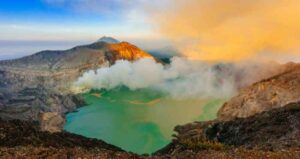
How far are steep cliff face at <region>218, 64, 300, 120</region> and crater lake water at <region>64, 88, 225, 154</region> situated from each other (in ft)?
44.7

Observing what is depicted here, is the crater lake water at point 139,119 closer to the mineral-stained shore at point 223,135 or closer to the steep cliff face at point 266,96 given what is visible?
the mineral-stained shore at point 223,135

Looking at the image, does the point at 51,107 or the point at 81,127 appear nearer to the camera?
the point at 81,127

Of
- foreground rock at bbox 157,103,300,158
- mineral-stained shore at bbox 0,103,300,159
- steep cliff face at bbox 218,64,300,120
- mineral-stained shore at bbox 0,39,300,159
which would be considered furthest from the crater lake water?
mineral-stained shore at bbox 0,103,300,159

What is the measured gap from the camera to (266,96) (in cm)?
12762

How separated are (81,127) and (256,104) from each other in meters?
57.8

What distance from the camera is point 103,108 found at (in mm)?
188000

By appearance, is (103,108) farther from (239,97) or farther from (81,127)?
(239,97)

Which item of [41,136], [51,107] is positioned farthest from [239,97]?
[41,136]

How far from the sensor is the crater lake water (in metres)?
115

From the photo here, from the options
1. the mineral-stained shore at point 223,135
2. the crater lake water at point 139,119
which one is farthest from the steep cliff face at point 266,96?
the crater lake water at point 139,119

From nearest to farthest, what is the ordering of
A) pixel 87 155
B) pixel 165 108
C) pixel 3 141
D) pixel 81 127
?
1. pixel 87 155
2. pixel 3 141
3. pixel 81 127
4. pixel 165 108

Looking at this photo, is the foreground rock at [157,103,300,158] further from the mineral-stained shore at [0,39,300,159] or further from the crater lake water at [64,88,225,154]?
the crater lake water at [64,88,225,154]

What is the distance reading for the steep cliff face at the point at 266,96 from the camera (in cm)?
11716

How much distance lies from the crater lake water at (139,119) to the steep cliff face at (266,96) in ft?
44.7
